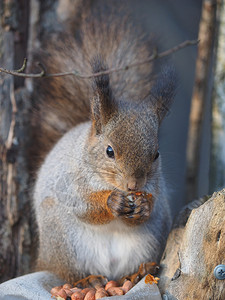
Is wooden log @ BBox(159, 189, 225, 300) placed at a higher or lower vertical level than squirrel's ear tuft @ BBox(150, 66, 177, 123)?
lower

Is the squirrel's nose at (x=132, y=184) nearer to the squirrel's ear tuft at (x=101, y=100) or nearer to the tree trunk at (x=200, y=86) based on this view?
the squirrel's ear tuft at (x=101, y=100)

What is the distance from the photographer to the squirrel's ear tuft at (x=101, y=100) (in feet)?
4.78

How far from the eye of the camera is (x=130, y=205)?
1.54 meters

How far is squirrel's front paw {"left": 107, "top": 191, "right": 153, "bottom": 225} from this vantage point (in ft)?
4.97

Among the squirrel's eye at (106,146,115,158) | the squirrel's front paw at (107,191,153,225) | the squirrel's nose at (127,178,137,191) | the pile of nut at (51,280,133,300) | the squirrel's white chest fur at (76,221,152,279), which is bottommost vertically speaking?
the pile of nut at (51,280,133,300)

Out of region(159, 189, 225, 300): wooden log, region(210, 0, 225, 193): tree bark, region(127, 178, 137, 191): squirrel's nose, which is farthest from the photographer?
region(210, 0, 225, 193): tree bark

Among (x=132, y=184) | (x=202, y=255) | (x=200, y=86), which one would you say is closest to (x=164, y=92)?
(x=132, y=184)

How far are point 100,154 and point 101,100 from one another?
187mm

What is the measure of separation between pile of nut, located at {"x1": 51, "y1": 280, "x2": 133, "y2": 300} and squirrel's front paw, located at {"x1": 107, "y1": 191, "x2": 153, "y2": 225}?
9.4 inches

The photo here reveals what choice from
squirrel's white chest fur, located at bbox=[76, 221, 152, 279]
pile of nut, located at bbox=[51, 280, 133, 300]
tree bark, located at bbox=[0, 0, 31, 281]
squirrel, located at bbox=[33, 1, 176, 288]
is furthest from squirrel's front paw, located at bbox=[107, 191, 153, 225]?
tree bark, located at bbox=[0, 0, 31, 281]

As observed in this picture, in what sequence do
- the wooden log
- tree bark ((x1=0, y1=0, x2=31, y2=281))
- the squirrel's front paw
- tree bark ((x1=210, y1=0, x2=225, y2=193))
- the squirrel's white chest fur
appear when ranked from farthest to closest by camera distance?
tree bark ((x1=0, y1=0, x2=31, y2=281))
tree bark ((x1=210, y1=0, x2=225, y2=193))
the squirrel's white chest fur
the squirrel's front paw
the wooden log

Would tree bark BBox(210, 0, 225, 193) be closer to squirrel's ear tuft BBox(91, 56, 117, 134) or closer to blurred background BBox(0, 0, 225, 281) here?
blurred background BBox(0, 0, 225, 281)

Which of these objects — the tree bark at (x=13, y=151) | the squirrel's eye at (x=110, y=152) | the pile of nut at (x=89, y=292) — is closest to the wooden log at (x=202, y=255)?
the pile of nut at (x=89, y=292)

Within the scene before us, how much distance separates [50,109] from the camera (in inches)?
81.0
